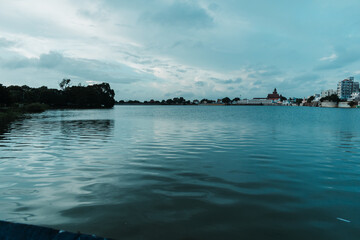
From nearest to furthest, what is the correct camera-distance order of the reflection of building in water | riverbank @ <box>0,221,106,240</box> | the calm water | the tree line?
riverbank @ <box>0,221,106,240</box>
the calm water
the reflection of building in water
the tree line

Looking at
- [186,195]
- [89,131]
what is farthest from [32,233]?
[89,131]

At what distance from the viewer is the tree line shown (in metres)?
146

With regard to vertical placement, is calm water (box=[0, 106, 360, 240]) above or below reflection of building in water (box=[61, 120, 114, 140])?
above

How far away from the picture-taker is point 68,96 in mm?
167750

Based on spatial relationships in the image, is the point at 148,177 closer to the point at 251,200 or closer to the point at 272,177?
the point at 251,200

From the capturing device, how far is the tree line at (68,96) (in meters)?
146

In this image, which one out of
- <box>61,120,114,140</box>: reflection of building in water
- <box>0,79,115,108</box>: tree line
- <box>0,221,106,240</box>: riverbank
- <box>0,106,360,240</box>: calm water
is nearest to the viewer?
<box>0,221,106,240</box>: riverbank

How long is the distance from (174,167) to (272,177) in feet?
17.5

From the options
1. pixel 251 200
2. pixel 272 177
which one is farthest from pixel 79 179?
pixel 272 177

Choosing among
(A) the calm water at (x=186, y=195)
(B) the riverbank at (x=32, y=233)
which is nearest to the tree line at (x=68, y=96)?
(A) the calm water at (x=186, y=195)

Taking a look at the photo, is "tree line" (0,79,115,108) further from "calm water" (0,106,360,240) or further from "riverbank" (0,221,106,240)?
"riverbank" (0,221,106,240)

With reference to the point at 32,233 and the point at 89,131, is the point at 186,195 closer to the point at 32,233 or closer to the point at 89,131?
the point at 32,233

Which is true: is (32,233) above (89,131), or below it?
above

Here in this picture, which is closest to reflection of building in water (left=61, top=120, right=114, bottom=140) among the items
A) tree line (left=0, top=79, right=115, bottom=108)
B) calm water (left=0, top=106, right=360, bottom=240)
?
calm water (left=0, top=106, right=360, bottom=240)
